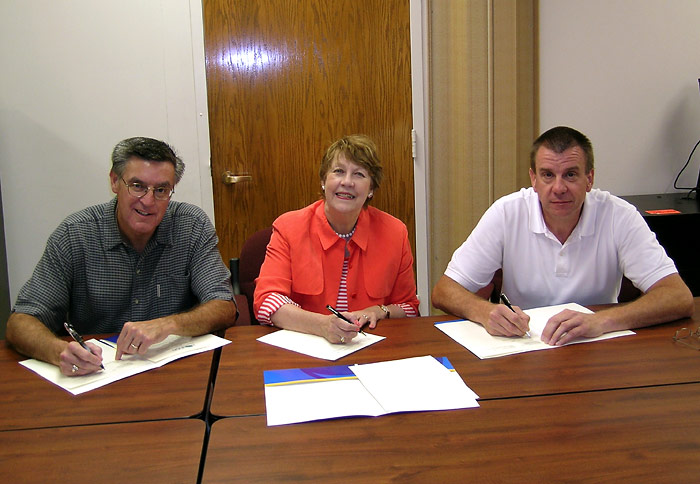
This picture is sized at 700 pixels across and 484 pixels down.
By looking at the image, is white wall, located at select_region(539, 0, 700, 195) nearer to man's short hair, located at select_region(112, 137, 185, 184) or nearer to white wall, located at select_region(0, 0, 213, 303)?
white wall, located at select_region(0, 0, 213, 303)

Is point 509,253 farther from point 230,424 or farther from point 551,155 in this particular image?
point 230,424

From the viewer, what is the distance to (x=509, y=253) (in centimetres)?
217

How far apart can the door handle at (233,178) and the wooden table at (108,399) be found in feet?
6.67

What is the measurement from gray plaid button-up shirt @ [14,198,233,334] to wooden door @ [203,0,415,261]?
138 centimetres

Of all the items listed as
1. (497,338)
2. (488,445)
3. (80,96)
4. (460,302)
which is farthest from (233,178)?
(488,445)

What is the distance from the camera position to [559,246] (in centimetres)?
211

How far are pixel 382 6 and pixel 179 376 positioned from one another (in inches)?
110

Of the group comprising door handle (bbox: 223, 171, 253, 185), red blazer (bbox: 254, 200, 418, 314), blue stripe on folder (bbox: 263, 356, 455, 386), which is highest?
door handle (bbox: 223, 171, 253, 185)

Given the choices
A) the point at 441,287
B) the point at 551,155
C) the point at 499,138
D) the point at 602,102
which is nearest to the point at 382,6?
the point at 499,138

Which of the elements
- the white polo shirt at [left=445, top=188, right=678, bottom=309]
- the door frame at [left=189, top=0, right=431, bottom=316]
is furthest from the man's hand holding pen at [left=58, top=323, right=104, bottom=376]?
the door frame at [left=189, top=0, right=431, bottom=316]

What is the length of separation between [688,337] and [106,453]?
149 centimetres

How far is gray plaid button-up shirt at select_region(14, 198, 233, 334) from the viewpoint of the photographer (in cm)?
190

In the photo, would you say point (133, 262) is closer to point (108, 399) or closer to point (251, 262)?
point (251, 262)

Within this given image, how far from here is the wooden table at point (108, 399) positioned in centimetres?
121
